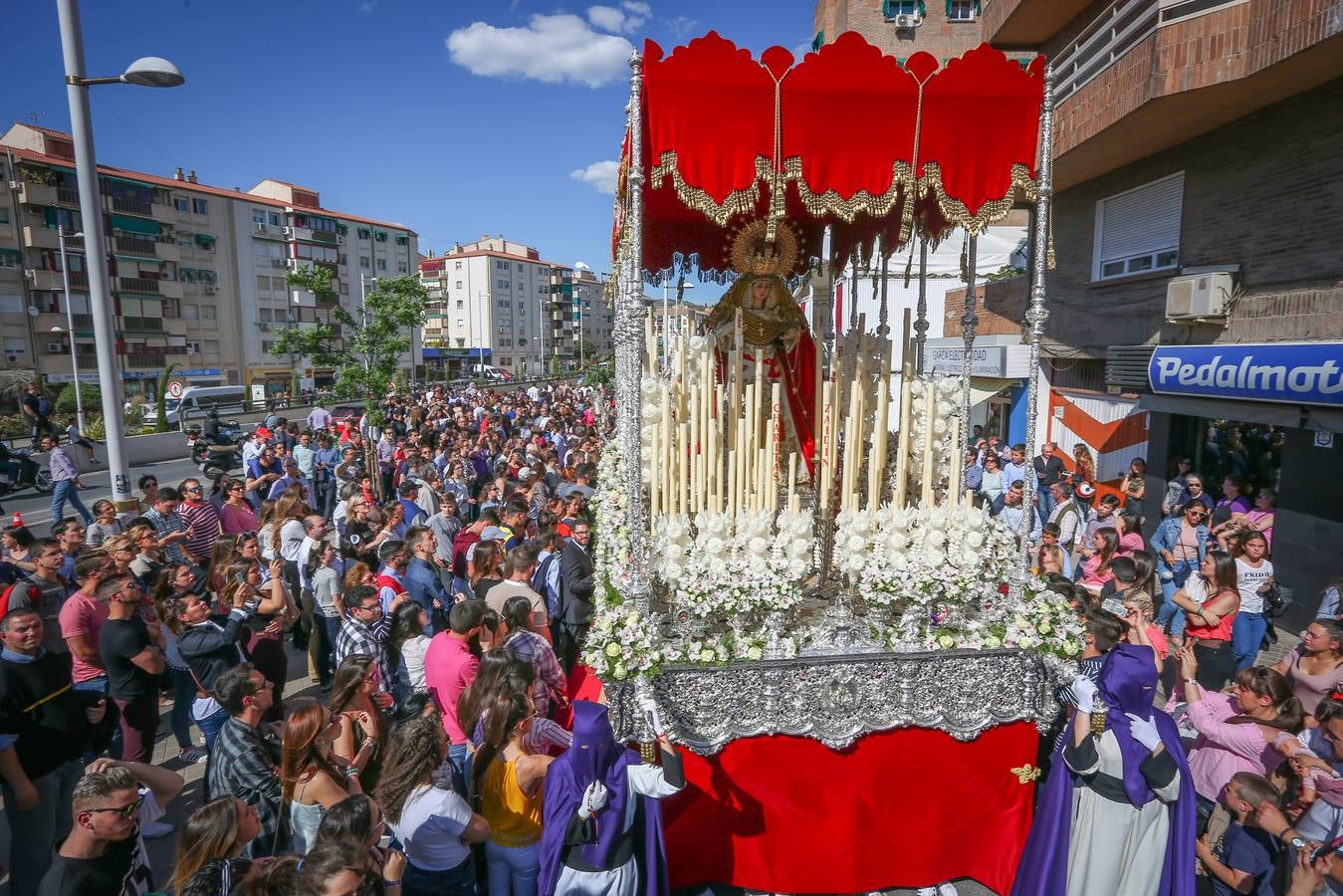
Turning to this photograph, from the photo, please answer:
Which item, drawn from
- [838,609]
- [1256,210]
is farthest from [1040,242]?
[1256,210]

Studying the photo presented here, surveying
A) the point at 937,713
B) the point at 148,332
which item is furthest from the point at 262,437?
the point at 148,332

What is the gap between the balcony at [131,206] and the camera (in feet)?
132

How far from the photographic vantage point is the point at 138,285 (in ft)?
138

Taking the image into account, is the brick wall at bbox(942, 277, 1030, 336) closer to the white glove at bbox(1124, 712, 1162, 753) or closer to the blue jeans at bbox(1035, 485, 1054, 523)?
the blue jeans at bbox(1035, 485, 1054, 523)

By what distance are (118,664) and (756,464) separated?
4283 millimetres

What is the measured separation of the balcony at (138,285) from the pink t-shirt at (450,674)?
48228 millimetres

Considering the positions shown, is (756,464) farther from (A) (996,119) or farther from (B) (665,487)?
(A) (996,119)

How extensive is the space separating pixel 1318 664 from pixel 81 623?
7.86 metres

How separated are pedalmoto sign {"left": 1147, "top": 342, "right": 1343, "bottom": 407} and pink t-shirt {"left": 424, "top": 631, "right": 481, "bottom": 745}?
8.80m

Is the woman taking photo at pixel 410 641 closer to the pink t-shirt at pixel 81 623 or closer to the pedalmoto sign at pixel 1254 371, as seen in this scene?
the pink t-shirt at pixel 81 623

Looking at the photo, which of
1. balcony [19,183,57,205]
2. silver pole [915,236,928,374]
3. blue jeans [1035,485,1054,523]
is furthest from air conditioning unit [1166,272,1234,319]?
balcony [19,183,57,205]

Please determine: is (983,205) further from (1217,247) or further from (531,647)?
(1217,247)

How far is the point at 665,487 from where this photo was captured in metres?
5.12

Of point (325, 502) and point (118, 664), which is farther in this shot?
point (325, 502)
